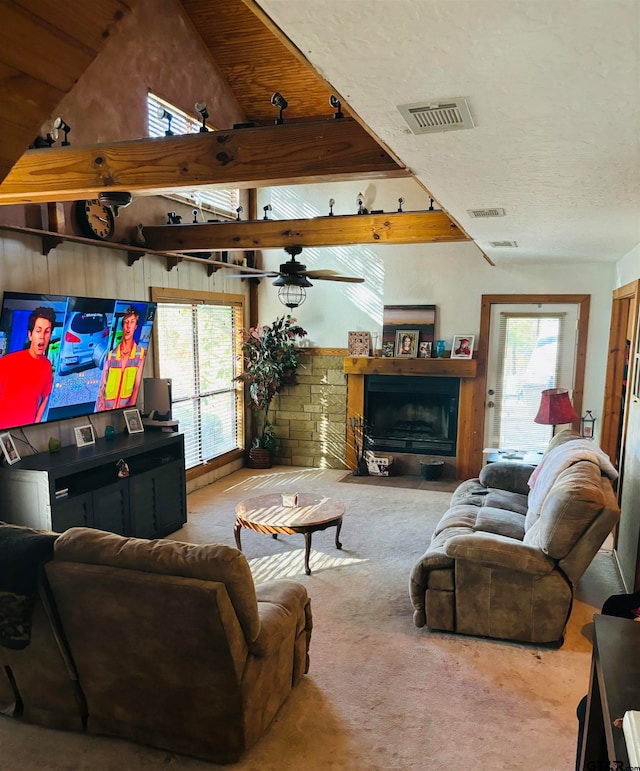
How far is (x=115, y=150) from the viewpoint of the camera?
266cm

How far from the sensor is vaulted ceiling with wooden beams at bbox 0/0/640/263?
106 centimetres

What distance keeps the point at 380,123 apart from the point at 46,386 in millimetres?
3113

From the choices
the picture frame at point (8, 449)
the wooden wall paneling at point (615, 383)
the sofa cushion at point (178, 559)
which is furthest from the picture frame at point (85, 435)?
the wooden wall paneling at point (615, 383)

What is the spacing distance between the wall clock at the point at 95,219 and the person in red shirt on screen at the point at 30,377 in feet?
2.90

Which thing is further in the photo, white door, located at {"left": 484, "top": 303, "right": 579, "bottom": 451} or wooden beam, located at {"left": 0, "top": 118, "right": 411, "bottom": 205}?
white door, located at {"left": 484, "top": 303, "right": 579, "bottom": 451}

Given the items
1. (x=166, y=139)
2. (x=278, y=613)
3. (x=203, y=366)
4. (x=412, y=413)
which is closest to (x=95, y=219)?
(x=166, y=139)

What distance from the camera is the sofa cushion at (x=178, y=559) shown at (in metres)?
2.05

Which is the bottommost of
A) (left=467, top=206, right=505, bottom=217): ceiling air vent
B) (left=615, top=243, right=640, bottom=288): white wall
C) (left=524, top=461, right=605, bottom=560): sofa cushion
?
(left=524, top=461, right=605, bottom=560): sofa cushion

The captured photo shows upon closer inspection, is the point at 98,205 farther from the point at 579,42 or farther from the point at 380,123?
the point at 579,42

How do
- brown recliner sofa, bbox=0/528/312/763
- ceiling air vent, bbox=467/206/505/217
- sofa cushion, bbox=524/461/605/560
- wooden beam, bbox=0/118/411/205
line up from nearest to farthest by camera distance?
brown recliner sofa, bbox=0/528/312/763
wooden beam, bbox=0/118/411/205
sofa cushion, bbox=524/461/605/560
ceiling air vent, bbox=467/206/505/217

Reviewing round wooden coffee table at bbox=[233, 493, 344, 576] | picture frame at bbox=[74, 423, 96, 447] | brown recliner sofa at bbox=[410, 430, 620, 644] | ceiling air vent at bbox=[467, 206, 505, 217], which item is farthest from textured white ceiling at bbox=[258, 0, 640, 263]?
picture frame at bbox=[74, 423, 96, 447]

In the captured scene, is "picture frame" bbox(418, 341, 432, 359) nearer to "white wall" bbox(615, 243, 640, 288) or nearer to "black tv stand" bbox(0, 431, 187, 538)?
"white wall" bbox(615, 243, 640, 288)

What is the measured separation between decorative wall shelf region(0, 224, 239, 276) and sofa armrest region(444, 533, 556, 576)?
2.84m

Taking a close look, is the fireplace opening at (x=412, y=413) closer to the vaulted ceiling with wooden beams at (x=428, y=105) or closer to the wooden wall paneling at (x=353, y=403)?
the wooden wall paneling at (x=353, y=403)
